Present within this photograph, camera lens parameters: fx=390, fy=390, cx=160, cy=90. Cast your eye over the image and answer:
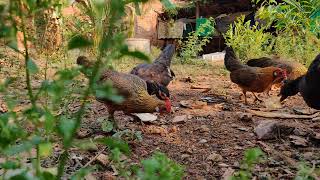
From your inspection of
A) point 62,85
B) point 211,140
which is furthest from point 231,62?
point 62,85

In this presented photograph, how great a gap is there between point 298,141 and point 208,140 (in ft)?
2.43

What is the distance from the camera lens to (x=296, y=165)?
265cm

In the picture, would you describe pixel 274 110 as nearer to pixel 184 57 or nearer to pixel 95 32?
pixel 95 32

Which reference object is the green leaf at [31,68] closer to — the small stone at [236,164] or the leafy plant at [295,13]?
the small stone at [236,164]

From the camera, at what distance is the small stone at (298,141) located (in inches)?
124

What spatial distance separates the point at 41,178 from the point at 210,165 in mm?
1931

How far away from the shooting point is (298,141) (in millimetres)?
3195

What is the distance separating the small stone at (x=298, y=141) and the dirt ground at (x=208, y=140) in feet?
0.07

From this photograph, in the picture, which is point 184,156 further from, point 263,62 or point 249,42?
point 249,42

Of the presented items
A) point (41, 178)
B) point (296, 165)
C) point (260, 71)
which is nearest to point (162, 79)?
point (260, 71)

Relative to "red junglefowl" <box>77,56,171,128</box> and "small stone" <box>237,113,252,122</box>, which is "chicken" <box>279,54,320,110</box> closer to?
"small stone" <box>237,113,252,122</box>

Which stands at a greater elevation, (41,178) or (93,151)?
(41,178)

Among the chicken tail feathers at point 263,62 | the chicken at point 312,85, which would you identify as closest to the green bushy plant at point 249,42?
the chicken tail feathers at point 263,62

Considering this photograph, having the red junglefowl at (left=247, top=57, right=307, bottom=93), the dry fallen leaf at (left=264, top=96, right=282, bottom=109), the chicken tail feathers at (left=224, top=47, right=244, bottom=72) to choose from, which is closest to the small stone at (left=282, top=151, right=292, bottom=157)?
the dry fallen leaf at (left=264, top=96, right=282, bottom=109)
